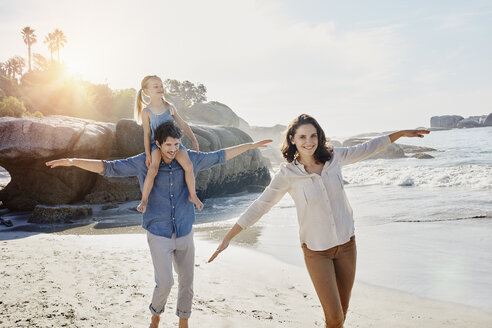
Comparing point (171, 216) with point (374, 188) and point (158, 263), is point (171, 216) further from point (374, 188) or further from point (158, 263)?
point (374, 188)

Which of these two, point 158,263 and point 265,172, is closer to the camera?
point 158,263

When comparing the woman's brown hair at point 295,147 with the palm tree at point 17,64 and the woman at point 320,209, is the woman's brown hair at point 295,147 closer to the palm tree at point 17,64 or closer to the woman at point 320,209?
the woman at point 320,209

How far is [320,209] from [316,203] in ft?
0.19

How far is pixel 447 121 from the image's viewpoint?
419ft

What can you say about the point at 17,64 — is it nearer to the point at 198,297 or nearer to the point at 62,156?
the point at 62,156

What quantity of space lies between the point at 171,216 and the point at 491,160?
28003 millimetres

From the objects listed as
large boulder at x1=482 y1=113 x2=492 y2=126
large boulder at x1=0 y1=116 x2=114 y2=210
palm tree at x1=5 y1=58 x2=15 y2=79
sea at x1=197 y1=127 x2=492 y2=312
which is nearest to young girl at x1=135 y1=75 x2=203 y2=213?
sea at x1=197 y1=127 x2=492 y2=312

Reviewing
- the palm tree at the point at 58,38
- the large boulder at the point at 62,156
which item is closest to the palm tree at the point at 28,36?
the palm tree at the point at 58,38

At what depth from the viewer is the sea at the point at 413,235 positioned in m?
5.66

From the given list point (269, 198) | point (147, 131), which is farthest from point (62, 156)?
point (269, 198)

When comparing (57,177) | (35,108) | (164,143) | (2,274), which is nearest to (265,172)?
(57,177)

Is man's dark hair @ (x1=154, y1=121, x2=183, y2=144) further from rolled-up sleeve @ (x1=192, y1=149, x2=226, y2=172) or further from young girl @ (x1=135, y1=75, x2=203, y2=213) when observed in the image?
rolled-up sleeve @ (x1=192, y1=149, x2=226, y2=172)

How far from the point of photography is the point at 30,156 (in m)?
13.4

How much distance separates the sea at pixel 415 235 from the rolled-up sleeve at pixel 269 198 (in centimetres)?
294
